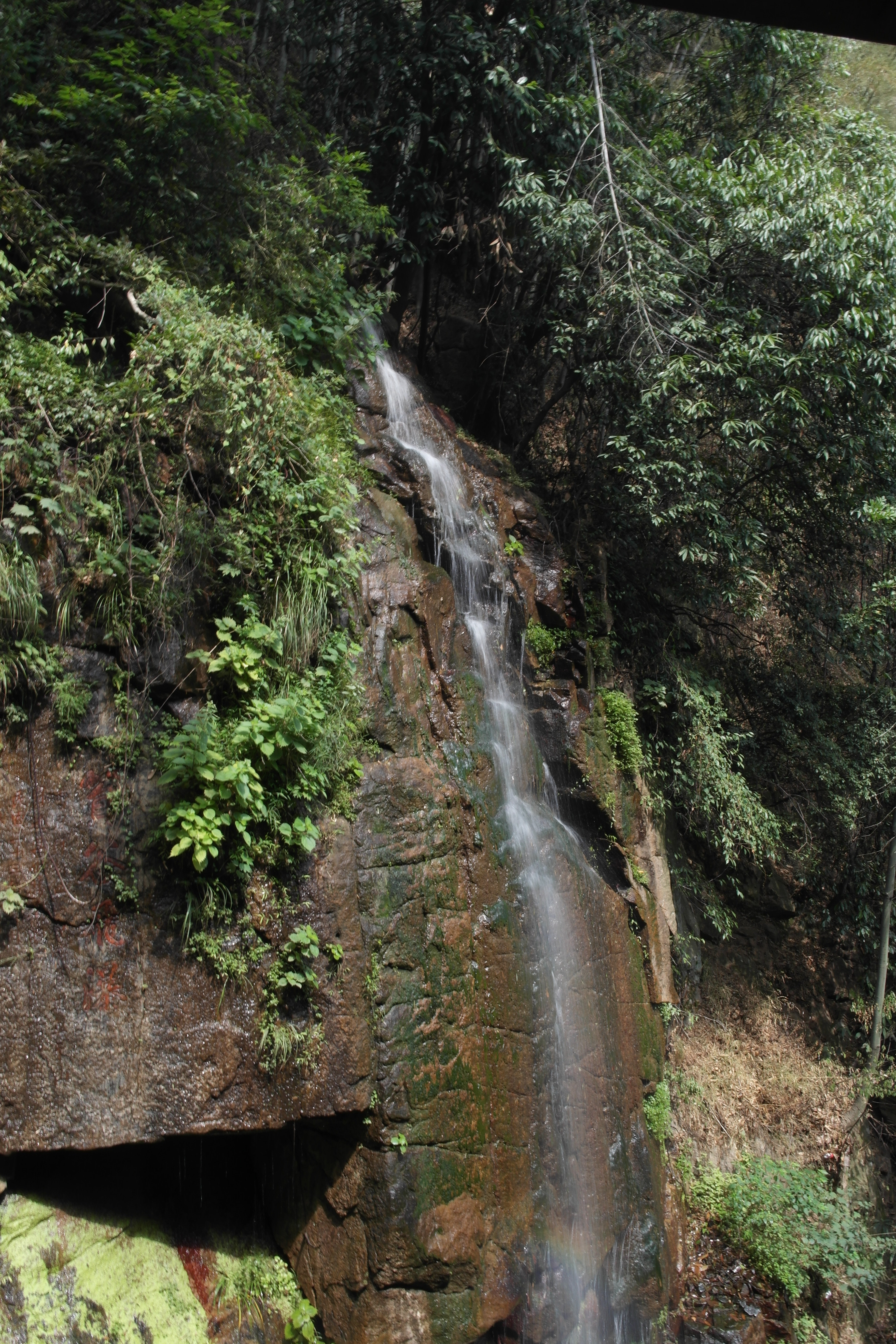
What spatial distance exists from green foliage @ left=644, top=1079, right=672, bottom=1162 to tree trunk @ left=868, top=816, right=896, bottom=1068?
3.50 meters

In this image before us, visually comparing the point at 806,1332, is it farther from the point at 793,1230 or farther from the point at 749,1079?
the point at 749,1079

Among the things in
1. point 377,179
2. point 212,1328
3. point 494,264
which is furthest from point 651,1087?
point 377,179

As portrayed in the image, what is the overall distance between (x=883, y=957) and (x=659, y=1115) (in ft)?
13.6

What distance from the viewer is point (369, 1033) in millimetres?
4840

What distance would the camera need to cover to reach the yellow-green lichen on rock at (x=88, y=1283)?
13.3 feet

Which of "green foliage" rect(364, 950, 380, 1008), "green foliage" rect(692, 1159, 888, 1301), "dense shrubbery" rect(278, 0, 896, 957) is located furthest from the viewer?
"dense shrubbery" rect(278, 0, 896, 957)

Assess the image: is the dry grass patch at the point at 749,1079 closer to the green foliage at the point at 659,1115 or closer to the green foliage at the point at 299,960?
the green foliage at the point at 659,1115

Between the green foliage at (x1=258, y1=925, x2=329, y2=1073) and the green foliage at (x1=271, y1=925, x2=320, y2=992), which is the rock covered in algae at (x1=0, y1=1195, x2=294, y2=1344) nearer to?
the green foliage at (x1=258, y1=925, x2=329, y2=1073)

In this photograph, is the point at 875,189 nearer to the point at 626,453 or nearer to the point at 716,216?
the point at 716,216

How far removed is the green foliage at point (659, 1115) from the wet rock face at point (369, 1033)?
70cm

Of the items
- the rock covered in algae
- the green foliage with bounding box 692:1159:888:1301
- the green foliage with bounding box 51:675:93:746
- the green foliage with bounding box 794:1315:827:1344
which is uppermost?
the green foliage with bounding box 51:675:93:746

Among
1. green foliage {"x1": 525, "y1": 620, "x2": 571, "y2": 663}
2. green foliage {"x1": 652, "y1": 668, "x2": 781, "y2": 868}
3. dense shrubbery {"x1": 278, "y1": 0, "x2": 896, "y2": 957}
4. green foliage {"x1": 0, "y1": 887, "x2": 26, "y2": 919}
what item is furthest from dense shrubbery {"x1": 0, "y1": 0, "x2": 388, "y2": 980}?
green foliage {"x1": 652, "y1": 668, "x2": 781, "y2": 868}

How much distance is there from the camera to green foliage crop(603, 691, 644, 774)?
7.86m

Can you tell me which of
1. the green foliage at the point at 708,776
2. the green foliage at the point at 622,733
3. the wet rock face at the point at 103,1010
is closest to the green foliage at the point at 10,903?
the wet rock face at the point at 103,1010
